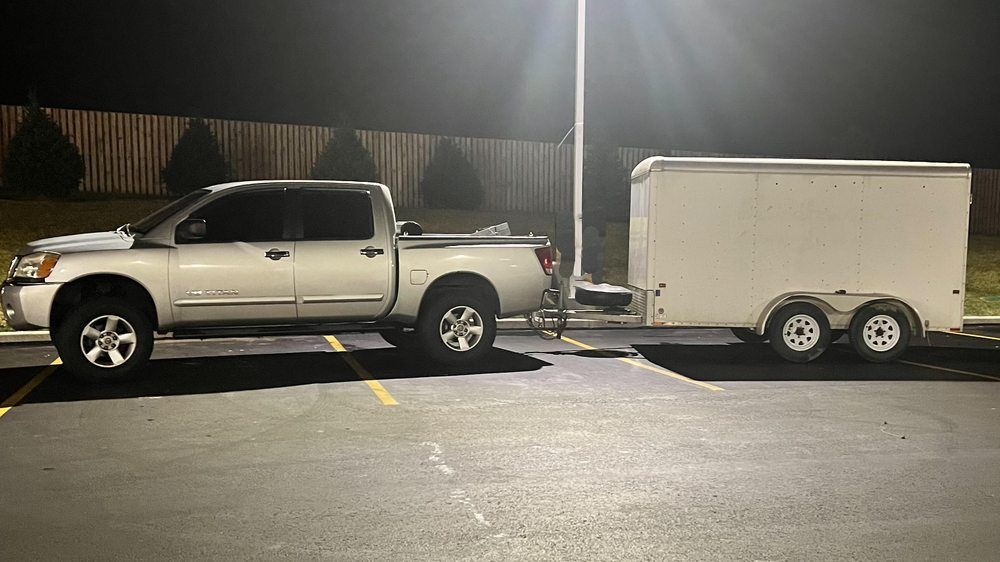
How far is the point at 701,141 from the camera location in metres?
33.9

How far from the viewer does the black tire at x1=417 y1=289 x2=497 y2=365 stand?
1083cm

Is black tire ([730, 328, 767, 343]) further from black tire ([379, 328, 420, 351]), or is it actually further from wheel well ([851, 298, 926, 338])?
black tire ([379, 328, 420, 351])

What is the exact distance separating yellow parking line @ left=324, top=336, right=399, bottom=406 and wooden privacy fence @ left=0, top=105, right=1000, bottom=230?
13.0 meters

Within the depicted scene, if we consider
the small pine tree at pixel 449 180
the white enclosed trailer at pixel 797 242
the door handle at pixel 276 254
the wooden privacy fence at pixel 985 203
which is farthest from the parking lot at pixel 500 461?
the wooden privacy fence at pixel 985 203

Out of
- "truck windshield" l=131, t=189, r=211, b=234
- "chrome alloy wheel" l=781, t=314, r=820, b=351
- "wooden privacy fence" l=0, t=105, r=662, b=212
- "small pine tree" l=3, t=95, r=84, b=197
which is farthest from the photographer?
"wooden privacy fence" l=0, t=105, r=662, b=212

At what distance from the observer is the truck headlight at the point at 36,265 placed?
9.45 metres

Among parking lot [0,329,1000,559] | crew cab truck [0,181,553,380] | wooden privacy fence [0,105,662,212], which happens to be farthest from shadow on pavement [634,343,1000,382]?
wooden privacy fence [0,105,662,212]

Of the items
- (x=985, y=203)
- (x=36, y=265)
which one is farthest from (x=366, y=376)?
(x=985, y=203)

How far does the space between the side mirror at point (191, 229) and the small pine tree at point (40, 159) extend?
14.1 metres

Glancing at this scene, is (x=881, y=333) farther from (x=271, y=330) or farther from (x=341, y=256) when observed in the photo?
(x=271, y=330)

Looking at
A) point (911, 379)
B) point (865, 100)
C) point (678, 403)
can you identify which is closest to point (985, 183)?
point (865, 100)

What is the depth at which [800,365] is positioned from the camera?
11.5 metres

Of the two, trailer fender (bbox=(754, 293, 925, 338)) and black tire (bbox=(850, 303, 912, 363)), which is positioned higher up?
trailer fender (bbox=(754, 293, 925, 338))

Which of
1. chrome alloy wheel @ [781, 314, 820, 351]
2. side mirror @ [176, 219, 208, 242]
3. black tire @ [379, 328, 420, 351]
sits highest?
side mirror @ [176, 219, 208, 242]
